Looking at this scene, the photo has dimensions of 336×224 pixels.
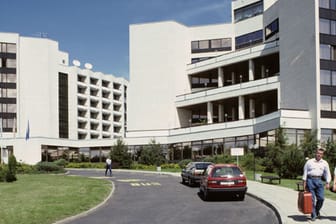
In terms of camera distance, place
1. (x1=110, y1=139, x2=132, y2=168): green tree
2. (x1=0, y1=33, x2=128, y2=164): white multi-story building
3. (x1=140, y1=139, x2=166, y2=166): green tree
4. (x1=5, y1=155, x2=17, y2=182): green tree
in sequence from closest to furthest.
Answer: (x1=5, y1=155, x2=17, y2=182): green tree, (x1=110, y1=139, x2=132, y2=168): green tree, (x1=140, y1=139, x2=166, y2=166): green tree, (x1=0, y1=33, x2=128, y2=164): white multi-story building

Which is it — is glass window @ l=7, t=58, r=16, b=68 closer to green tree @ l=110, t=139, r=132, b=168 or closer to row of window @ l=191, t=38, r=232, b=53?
row of window @ l=191, t=38, r=232, b=53

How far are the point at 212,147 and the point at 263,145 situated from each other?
380 inches

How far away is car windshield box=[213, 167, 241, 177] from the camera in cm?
2145

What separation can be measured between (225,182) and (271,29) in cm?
4526

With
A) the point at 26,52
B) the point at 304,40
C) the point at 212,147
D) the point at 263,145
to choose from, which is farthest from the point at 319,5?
the point at 26,52

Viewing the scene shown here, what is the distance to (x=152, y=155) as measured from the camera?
6100 centimetres

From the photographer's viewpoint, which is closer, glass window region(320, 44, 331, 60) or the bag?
the bag

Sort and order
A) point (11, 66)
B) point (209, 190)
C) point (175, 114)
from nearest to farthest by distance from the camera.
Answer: point (209, 190) < point (175, 114) < point (11, 66)

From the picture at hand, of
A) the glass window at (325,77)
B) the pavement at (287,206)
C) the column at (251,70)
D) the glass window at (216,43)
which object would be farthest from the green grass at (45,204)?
the glass window at (216,43)

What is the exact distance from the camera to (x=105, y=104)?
380 feet

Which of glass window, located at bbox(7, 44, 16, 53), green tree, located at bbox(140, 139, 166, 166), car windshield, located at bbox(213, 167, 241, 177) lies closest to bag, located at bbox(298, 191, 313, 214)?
car windshield, located at bbox(213, 167, 241, 177)

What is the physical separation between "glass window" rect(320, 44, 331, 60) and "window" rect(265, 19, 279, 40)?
11648mm

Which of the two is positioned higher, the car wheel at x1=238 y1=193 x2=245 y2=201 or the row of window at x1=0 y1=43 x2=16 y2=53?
the row of window at x1=0 y1=43 x2=16 y2=53

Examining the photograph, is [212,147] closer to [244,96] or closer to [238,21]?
[244,96]
